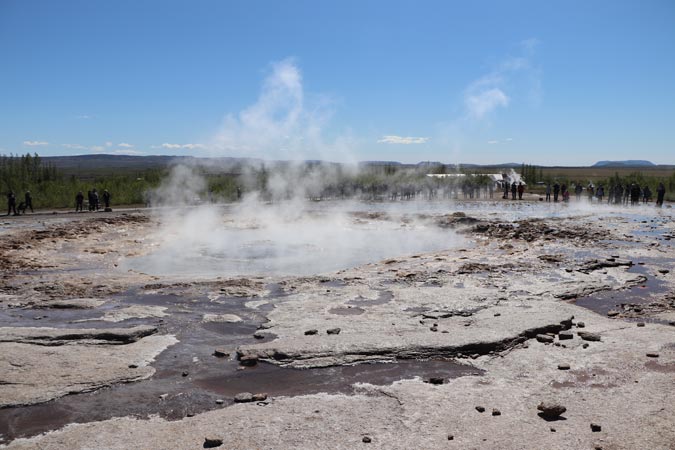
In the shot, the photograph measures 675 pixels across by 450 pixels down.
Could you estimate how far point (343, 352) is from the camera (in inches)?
250

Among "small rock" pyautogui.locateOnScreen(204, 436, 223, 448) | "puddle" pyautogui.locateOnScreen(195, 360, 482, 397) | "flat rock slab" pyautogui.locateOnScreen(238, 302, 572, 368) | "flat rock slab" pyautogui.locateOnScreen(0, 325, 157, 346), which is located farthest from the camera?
"flat rock slab" pyautogui.locateOnScreen(0, 325, 157, 346)

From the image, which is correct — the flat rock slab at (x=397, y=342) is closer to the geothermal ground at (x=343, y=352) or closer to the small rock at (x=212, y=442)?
the geothermal ground at (x=343, y=352)

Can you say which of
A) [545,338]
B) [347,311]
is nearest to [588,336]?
[545,338]

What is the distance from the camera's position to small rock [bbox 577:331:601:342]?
6810 mm

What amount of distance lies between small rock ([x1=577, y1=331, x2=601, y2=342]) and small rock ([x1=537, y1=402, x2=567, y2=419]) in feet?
7.82

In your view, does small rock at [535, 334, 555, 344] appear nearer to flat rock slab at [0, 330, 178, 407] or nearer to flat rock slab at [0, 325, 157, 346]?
flat rock slab at [0, 330, 178, 407]

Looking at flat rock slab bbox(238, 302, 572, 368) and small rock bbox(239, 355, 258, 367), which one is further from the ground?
flat rock slab bbox(238, 302, 572, 368)

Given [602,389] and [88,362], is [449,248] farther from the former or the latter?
[88,362]

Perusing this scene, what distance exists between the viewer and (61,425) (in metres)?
4.68

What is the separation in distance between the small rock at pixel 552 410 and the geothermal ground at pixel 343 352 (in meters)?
0.01

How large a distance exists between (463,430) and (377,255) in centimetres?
1027

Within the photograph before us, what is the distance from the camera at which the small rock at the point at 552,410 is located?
4.72 meters

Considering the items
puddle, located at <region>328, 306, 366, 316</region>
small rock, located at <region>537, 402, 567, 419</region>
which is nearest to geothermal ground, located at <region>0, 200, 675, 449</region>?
small rock, located at <region>537, 402, 567, 419</region>

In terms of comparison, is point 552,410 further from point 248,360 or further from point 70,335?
point 70,335
